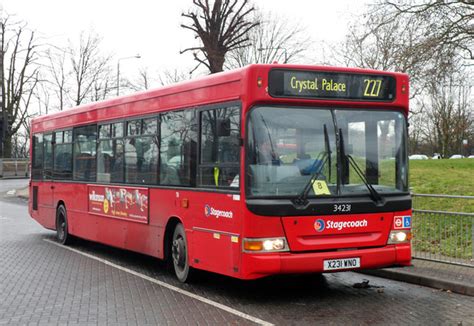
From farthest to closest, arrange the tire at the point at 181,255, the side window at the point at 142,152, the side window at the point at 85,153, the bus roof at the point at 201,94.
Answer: the side window at the point at 85,153 → the side window at the point at 142,152 → the tire at the point at 181,255 → the bus roof at the point at 201,94

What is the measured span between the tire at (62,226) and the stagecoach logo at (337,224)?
7949mm

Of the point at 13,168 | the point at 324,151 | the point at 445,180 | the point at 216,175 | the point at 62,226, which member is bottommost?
the point at 62,226

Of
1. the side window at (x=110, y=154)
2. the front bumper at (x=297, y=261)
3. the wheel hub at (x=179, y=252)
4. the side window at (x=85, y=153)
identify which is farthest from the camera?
the side window at (x=85, y=153)

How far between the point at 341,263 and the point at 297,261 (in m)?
0.63

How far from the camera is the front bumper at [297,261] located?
747cm

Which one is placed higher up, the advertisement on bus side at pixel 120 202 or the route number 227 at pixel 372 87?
the route number 227 at pixel 372 87

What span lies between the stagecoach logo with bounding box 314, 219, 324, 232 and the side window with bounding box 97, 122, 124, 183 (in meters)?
4.77

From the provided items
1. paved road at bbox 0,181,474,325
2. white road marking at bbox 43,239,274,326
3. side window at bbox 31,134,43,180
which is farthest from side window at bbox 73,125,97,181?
side window at bbox 31,134,43,180

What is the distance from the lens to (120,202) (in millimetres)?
11375

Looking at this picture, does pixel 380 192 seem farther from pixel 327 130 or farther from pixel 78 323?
pixel 78 323

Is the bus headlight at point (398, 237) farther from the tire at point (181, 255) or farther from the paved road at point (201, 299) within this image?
the tire at point (181, 255)

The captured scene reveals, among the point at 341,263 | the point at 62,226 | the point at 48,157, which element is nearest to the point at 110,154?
the point at 62,226

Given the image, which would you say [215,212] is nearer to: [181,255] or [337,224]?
[181,255]

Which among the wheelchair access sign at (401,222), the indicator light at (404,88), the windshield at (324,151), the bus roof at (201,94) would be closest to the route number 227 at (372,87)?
the bus roof at (201,94)
